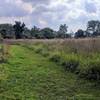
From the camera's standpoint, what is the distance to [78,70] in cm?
1374

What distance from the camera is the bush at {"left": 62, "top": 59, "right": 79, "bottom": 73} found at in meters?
14.6

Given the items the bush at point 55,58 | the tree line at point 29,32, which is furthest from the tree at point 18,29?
the bush at point 55,58

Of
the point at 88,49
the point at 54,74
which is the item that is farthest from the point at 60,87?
the point at 88,49

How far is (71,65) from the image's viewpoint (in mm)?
15305

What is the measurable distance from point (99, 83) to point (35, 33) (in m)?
87.9

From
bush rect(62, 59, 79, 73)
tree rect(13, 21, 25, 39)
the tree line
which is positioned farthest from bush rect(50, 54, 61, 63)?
tree rect(13, 21, 25, 39)

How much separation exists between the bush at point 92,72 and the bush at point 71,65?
5.36 ft

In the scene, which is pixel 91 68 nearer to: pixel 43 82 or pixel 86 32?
pixel 43 82

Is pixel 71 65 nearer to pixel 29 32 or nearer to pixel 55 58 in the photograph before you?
pixel 55 58

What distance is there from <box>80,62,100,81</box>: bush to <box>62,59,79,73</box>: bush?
5.36 feet

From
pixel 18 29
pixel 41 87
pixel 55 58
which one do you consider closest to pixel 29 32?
pixel 18 29

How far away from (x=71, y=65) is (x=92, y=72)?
3.10 metres

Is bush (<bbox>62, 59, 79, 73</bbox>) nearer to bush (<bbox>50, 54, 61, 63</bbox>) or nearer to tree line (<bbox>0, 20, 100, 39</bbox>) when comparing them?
bush (<bbox>50, 54, 61, 63</bbox>)

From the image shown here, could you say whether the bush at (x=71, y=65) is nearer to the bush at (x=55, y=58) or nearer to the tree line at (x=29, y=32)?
the bush at (x=55, y=58)
